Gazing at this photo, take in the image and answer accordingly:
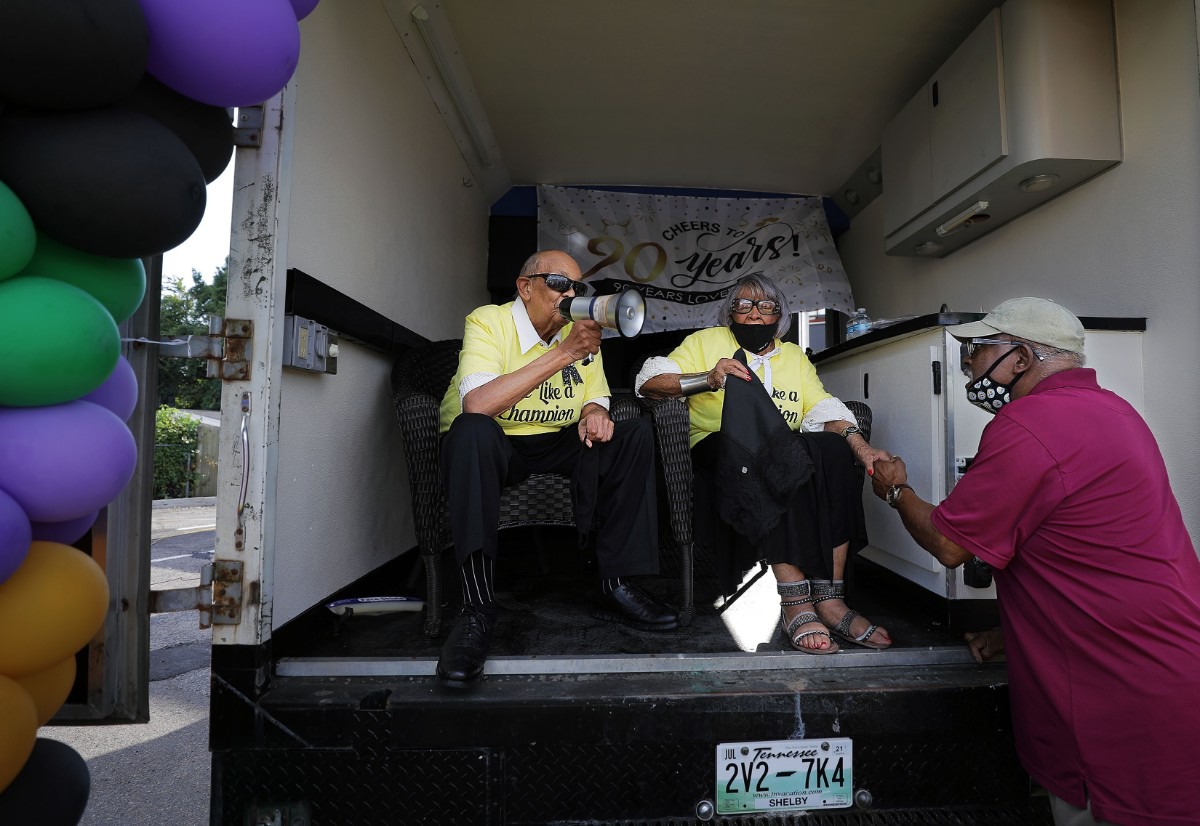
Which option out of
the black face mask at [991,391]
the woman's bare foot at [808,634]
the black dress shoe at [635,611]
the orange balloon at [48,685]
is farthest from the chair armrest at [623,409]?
the orange balloon at [48,685]

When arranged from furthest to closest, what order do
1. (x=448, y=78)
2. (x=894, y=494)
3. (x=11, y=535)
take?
(x=448, y=78) → (x=894, y=494) → (x=11, y=535)

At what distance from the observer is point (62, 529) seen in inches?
41.6

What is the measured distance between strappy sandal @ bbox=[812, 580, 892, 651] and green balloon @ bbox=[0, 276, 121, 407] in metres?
1.75

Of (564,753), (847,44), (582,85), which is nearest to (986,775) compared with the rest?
(564,753)

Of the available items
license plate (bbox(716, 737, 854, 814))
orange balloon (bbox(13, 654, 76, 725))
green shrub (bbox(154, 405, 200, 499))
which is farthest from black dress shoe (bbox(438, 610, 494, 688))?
green shrub (bbox(154, 405, 200, 499))

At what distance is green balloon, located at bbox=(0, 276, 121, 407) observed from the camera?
0.87m

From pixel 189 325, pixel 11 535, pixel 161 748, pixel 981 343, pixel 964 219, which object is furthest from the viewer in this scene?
pixel 189 325

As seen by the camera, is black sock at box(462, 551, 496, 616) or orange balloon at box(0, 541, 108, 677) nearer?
orange balloon at box(0, 541, 108, 677)

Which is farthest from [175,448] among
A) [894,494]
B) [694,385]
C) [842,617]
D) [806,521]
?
[894,494]

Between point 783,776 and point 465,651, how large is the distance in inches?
29.3

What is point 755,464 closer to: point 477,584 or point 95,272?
point 477,584

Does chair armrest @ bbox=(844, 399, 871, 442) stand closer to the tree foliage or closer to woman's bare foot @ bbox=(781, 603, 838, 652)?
woman's bare foot @ bbox=(781, 603, 838, 652)

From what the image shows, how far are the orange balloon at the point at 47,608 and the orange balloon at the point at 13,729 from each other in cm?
3

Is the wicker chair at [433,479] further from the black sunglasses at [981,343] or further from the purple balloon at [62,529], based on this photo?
the black sunglasses at [981,343]
